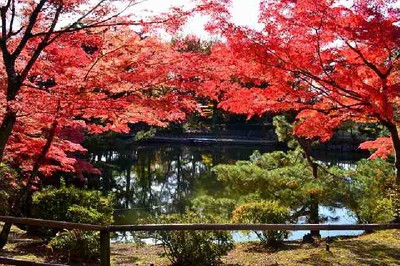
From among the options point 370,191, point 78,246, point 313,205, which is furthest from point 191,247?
point 370,191

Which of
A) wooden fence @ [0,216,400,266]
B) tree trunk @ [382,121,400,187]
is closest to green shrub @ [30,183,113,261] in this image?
wooden fence @ [0,216,400,266]

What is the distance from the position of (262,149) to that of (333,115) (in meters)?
27.4

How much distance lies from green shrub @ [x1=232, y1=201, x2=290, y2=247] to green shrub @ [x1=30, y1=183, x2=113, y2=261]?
276 centimetres

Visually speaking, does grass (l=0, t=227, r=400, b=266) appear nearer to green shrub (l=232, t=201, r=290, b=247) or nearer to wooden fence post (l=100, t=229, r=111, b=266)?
green shrub (l=232, t=201, r=290, b=247)

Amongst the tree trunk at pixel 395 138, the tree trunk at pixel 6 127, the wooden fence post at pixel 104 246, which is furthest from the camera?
the tree trunk at pixel 395 138

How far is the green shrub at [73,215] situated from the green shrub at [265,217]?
9.05ft

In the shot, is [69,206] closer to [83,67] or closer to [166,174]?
[83,67]

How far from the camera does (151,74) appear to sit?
18.9 ft

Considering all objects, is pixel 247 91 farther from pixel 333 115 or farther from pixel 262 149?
pixel 262 149

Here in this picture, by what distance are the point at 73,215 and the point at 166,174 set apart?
19.9 m

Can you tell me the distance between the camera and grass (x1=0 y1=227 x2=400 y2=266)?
20.4 feet

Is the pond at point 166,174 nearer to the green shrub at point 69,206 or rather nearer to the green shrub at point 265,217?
the green shrub at point 265,217

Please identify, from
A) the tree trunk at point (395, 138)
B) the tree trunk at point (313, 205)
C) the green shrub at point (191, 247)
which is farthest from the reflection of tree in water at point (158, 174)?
the tree trunk at point (395, 138)

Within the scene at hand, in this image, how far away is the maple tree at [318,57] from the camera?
19.9 feet
